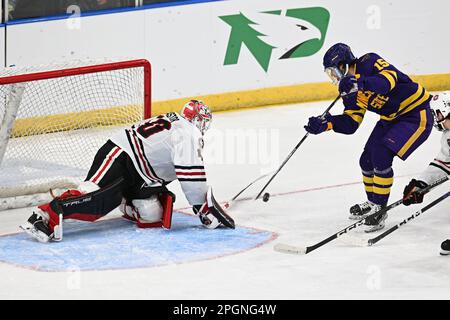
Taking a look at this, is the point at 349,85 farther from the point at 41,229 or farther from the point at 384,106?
the point at 41,229

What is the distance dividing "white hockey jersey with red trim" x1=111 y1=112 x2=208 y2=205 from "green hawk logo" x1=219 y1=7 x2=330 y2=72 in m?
3.03

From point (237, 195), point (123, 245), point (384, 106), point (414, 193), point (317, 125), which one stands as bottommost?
point (237, 195)

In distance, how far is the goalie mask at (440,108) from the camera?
219 inches

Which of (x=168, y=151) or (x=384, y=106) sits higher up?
(x=384, y=106)

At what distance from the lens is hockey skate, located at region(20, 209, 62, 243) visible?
18.1ft

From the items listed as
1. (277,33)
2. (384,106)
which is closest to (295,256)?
(384,106)

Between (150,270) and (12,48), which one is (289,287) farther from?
(12,48)

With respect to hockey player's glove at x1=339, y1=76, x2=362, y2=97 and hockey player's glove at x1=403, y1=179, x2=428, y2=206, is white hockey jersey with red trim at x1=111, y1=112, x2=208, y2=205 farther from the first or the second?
hockey player's glove at x1=403, y1=179, x2=428, y2=206

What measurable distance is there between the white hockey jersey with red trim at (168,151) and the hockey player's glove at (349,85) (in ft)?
2.33

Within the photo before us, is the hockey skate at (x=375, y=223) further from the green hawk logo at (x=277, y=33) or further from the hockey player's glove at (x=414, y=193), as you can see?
the green hawk logo at (x=277, y=33)

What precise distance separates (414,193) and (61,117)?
2186 mm

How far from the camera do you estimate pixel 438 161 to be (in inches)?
229

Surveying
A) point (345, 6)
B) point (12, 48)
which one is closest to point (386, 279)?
point (12, 48)

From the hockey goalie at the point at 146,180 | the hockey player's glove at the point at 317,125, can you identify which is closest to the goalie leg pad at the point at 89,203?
the hockey goalie at the point at 146,180
